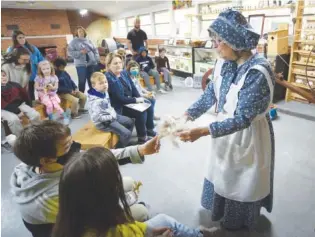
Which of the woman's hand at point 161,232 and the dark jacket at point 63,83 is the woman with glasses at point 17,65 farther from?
the woman's hand at point 161,232

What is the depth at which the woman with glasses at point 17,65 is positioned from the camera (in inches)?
131

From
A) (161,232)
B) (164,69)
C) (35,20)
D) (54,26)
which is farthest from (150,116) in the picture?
(54,26)

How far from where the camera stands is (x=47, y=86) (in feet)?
11.7

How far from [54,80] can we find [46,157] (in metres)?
2.88

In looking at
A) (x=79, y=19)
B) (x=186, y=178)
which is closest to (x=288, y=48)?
(x=186, y=178)

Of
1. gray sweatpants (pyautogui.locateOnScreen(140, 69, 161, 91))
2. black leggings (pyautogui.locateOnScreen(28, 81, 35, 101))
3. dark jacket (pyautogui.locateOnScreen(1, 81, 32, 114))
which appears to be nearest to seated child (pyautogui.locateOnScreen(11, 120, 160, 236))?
dark jacket (pyautogui.locateOnScreen(1, 81, 32, 114))

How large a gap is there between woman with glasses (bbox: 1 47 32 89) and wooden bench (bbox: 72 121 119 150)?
141cm

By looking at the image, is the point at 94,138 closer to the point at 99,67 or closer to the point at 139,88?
the point at 139,88

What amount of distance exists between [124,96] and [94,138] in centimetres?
73

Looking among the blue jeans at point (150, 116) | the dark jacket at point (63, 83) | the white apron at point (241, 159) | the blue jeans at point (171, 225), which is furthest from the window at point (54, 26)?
the blue jeans at point (171, 225)

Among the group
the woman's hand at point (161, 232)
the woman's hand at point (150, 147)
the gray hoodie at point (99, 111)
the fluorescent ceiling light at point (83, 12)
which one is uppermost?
the fluorescent ceiling light at point (83, 12)

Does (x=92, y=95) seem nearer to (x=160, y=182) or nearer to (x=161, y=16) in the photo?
(x=160, y=182)

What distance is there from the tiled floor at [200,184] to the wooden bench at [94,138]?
→ 1.10 feet

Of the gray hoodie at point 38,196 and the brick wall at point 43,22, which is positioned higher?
the brick wall at point 43,22
